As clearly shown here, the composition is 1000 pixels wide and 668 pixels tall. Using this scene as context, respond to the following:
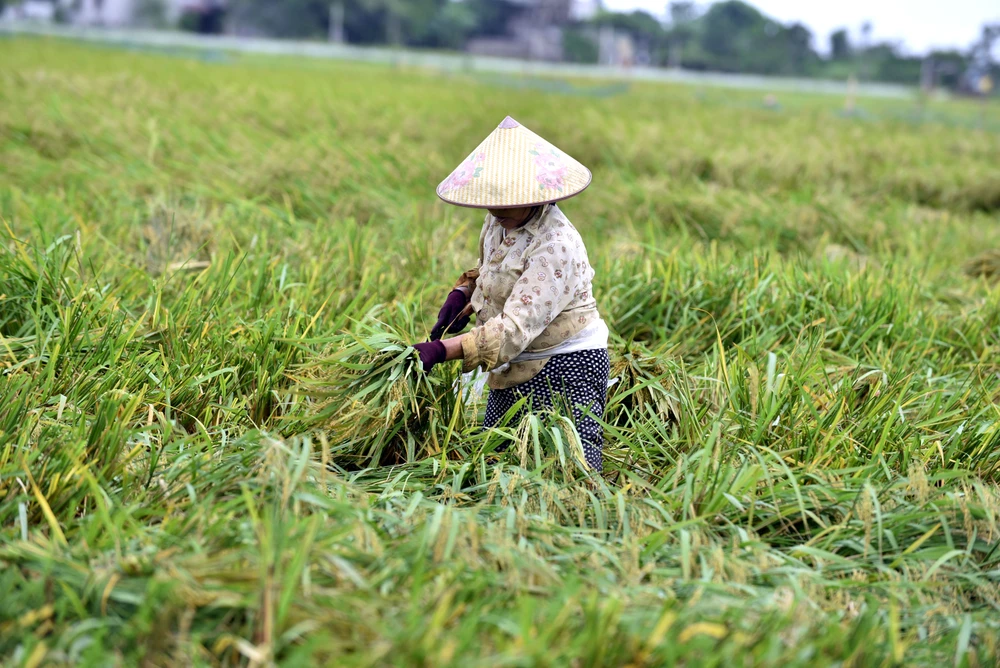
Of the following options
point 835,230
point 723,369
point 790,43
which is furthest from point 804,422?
point 790,43

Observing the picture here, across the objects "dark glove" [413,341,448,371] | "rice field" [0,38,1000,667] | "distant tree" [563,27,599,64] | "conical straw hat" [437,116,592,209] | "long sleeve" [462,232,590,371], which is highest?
"distant tree" [563,27,599,64]

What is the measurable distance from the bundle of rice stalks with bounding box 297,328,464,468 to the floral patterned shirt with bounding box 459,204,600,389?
0.14 meters

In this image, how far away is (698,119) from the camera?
35.0 feet

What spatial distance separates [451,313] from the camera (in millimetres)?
2330

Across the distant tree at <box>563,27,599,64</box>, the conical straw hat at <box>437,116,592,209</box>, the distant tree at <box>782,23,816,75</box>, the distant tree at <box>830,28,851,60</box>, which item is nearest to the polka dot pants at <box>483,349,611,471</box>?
the conical straw hat at <box>437,116,592,209</box>

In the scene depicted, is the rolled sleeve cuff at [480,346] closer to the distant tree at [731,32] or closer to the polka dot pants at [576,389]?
the polka dot pants at [576,389]

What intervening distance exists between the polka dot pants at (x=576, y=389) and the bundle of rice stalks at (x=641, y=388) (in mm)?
137

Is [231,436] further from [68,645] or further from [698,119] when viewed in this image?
[698,119]

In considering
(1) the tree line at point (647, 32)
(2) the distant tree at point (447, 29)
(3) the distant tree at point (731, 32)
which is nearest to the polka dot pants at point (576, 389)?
(1) the tree line at point (647, 32)

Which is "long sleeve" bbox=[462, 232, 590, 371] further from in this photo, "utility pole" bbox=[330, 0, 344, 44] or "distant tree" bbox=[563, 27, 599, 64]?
"distant tree" bbox=[563, 27, 599, 64]

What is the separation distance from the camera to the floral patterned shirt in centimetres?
203

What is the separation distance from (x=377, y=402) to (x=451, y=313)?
371 mm

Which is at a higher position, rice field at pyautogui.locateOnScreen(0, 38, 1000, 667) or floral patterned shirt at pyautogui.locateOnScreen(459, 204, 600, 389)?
floral patterned shirt at pyautogui.locateOnScreen(459, 204, 600, 389)

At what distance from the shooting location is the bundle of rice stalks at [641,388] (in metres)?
2.42
